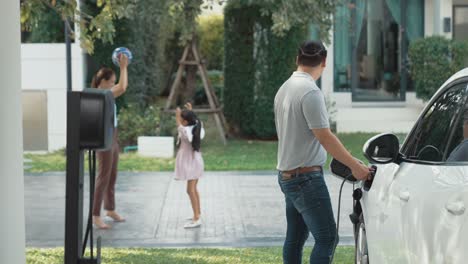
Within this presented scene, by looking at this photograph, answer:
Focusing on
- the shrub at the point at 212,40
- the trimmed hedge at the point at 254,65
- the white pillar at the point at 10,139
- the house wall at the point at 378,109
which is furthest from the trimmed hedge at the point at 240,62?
the white pillar at the point at 10,139

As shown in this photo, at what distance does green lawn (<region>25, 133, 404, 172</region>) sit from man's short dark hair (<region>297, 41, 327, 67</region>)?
8411 millimetres

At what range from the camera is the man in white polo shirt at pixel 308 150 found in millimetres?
5762

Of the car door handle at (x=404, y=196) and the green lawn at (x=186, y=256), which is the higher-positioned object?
the car door handle at (x=404, y=196)

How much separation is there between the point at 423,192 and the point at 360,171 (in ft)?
4.40

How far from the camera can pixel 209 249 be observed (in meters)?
8.55

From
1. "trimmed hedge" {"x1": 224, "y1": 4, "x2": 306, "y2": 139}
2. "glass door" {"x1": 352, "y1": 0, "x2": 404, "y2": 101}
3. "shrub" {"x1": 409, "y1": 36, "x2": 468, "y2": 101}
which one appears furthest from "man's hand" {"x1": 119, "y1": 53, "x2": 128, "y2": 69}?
"glass door" {"x1": 352, "y1": 0, "x2": 404, "y2": 101}

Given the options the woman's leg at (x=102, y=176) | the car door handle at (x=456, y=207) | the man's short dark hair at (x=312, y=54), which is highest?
the man's short dark hair at (x=312, y=54)

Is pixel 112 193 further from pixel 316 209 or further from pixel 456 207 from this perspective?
pixel 456 207

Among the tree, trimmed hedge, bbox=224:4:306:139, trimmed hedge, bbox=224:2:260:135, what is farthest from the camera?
trimmed hedge, bbox=224:2:260:135

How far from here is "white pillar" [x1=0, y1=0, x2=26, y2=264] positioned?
4746 mm

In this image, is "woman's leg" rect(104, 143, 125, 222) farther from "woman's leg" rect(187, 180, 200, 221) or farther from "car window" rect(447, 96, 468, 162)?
"car window" rect(447, 96, 468, 162)

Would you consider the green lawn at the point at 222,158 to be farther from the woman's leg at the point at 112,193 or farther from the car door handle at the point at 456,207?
the car door handle at the point at 456,207

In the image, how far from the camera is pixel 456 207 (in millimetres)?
3783

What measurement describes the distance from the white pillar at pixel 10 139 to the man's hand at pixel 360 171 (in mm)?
2024
